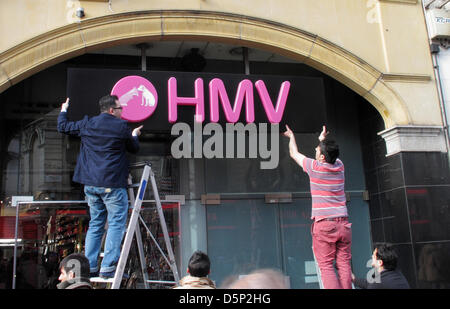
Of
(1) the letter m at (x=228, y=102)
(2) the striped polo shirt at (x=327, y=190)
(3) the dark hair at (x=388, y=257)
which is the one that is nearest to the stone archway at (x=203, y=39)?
(1) the letter m at (x=228, y=102)

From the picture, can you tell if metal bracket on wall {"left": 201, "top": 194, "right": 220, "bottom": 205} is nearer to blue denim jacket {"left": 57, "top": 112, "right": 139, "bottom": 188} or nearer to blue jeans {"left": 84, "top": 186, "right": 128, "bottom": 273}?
blue denim jacket {"left": 57, "top": 112, "right": 139, "bottom": 188}

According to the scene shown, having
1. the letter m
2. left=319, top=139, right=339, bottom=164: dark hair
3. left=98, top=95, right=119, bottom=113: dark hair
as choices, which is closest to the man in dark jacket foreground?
left=319, top=139, right=339, bottom=164: dark hair

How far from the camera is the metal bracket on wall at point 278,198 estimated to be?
7930 mm

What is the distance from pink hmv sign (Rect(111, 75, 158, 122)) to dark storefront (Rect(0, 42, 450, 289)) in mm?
103

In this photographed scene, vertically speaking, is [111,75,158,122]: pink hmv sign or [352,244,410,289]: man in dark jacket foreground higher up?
[111,75,158,122]: pink hmv sign

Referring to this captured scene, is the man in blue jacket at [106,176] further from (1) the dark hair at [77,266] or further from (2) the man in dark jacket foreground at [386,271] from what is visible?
(2) the man in dark jacket foreground at [386,271]

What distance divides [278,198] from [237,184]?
761 millimetres

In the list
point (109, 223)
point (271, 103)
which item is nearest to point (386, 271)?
point (109, 223)

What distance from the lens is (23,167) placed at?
286 inches

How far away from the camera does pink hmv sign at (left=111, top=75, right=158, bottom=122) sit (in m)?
6.18

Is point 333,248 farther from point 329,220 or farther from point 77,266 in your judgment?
point 77,266

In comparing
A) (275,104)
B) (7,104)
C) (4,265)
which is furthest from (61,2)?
(4,265)

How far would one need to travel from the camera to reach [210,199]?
769 cm
